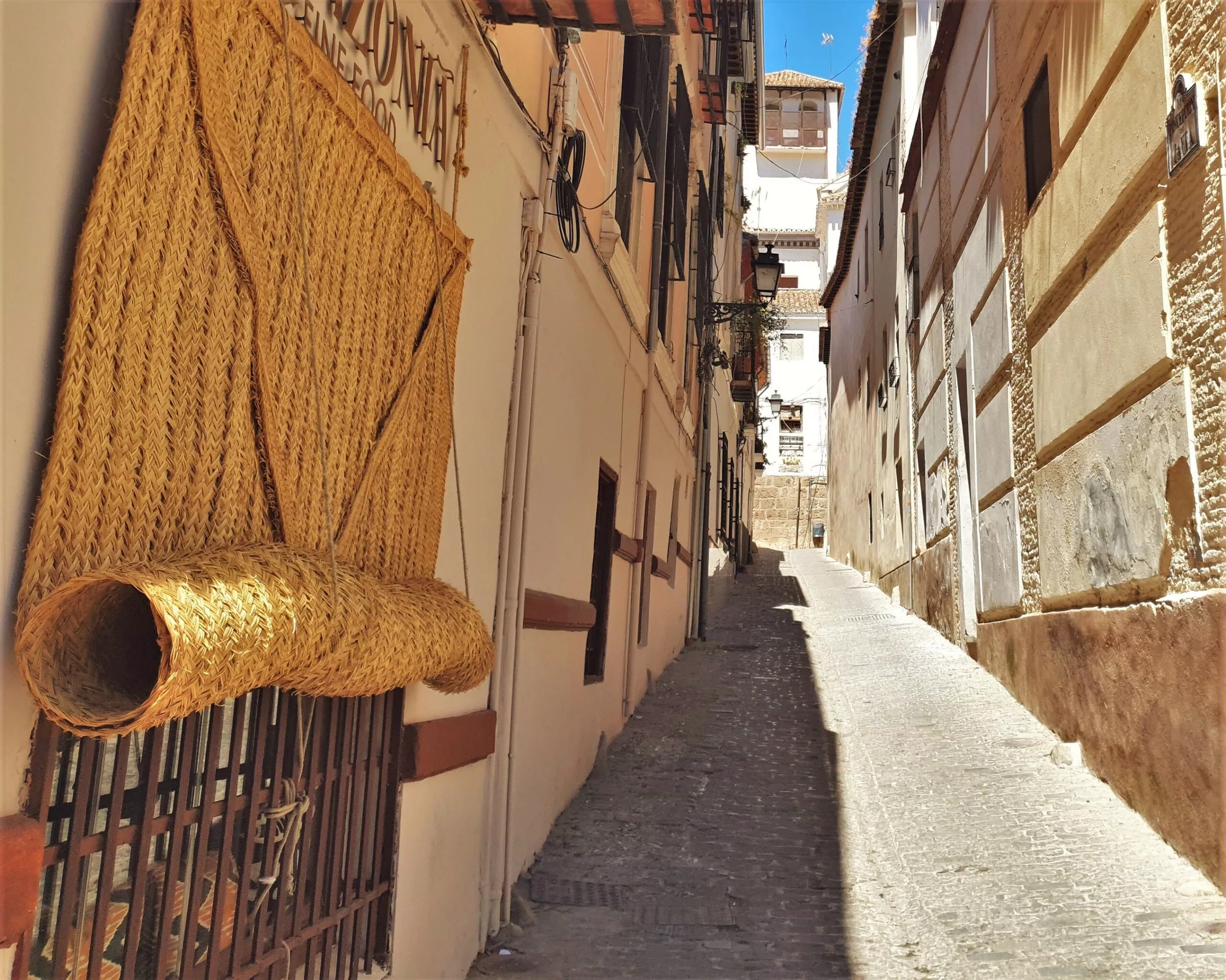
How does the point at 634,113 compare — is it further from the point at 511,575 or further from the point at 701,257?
the point at 701,257

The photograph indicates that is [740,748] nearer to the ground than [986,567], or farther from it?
nearer to the ground

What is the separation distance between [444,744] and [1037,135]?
563 cm

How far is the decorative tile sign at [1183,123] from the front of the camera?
4055 millimetres

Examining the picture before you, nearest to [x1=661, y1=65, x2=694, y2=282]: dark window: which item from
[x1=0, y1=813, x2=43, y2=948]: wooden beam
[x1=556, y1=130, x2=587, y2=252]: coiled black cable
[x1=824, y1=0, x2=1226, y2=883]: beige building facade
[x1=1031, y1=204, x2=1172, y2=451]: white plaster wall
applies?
[x1=824, y1=0, x2=1226, y2=883]: beige building facade

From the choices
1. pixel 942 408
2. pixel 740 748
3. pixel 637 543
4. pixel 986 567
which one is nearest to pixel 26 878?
pixel 740 748

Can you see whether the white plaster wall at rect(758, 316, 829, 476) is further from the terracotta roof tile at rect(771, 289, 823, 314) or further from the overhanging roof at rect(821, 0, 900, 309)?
the overhanging roof at rect(821, 0, 900, 309)

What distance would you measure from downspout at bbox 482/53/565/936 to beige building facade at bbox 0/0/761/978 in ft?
0.05

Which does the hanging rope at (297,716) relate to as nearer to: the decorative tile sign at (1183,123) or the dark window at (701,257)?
the decorative tile sign at (1183,123)

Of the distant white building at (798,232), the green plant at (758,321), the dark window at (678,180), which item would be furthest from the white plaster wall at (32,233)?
the distant white building at (798,232)

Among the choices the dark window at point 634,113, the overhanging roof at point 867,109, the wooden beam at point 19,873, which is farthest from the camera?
the overhanging roof at point 867,109

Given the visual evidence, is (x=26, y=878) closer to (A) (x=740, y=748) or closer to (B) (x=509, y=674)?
(B) (x=509, y=674)

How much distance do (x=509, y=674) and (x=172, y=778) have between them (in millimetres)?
2450

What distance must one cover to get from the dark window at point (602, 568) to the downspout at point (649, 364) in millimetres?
788

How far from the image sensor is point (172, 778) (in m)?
2.26
